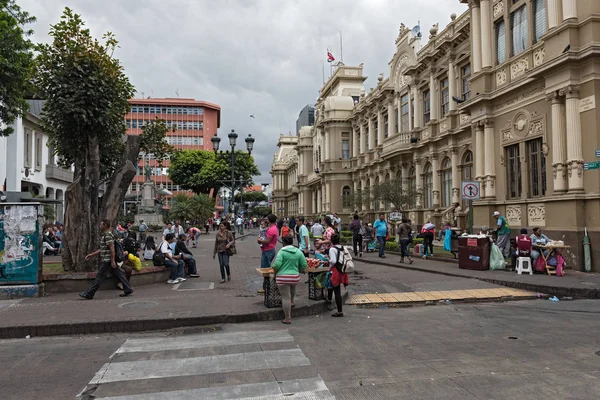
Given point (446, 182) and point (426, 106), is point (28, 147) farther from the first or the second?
point (446, 182)

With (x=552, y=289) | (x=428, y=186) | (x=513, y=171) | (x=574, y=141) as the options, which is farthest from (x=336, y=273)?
(x=428, y=186)

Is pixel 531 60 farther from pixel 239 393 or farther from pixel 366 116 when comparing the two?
pixel 366 116

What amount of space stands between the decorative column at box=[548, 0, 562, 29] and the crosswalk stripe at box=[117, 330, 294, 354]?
549 inches

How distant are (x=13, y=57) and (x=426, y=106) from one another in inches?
893

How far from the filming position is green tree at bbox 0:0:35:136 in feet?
47.1

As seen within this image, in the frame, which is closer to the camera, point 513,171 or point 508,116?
point 508,116

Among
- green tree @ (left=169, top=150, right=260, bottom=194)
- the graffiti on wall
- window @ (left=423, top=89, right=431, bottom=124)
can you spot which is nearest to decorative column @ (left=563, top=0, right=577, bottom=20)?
window @ (left=423, top=89, right=431, bottom=124)

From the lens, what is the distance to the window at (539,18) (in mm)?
16359

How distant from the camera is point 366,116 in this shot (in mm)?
40438

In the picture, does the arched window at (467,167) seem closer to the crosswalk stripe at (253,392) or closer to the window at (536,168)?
the window at (536,168)

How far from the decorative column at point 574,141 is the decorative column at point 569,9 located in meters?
2.21

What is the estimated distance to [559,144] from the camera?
1516 cm

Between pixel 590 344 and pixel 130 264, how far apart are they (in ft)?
33.2

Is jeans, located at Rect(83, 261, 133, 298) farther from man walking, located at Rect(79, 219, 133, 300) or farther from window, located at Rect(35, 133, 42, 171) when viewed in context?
window, located at Rect(35, 133, 42, 171)
